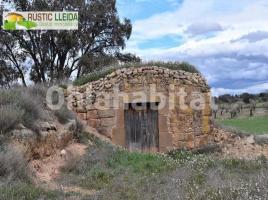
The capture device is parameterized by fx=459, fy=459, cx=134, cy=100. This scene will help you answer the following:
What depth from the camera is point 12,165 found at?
332 inches

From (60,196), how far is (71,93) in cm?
878

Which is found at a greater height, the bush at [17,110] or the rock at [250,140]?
the bush at [17,110]

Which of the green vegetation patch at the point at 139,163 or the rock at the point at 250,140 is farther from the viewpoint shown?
the rock at the point at 250,140

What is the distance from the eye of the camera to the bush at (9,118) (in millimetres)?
10078

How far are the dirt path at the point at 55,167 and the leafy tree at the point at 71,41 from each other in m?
15.9

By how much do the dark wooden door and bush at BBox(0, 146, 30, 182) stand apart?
798cm

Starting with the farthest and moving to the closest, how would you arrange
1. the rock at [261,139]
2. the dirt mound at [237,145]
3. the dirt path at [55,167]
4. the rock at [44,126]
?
1. the rock at [261,139]
2. the dirt mound at [237,145]
3. the rock at [44,126]
4. the dirt path at [55,167]

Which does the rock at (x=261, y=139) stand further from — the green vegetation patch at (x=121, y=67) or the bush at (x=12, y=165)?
the bush at (x=12, y=165)

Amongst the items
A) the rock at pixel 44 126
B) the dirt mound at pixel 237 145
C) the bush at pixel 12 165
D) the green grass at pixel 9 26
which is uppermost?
the green grass at pixel 9 26

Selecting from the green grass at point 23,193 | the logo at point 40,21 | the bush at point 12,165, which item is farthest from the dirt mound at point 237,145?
the logo at point 40,21

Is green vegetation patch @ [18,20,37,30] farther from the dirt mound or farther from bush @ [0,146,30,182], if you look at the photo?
bush @ [0,146,30,182]

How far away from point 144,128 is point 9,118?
738cm

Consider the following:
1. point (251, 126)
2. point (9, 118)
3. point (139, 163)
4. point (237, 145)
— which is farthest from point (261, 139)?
point (251, 126)

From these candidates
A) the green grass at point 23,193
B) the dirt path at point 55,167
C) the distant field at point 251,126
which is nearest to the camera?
the green grass at point 23,193
